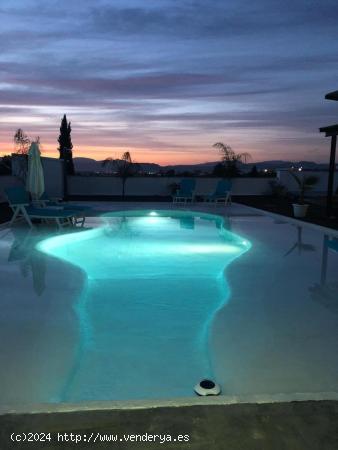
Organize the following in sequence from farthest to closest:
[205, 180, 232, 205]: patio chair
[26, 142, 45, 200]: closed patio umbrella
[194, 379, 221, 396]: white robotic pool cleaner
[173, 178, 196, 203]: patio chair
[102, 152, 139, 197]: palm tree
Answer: [102, 152, 139, 197]: palm tree, [173, 178, 196, 203]: patio chair, [205, 180, 232, 205]: patio chair, [26, 142, 45, 200]: closed patio umbrella, [194, 379, 221, 396]: white robotic pool cleaner

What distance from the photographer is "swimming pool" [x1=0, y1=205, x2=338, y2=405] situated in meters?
2.58

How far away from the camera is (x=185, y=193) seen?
14.9 metres

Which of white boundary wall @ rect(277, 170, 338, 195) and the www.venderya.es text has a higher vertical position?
white boundary wall @ rect(277, 170, 338, 195)

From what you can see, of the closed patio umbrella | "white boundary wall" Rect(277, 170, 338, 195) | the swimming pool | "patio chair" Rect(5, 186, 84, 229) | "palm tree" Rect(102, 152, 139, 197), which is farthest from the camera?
"palm tree" Rect(102, 152, 139, 197)

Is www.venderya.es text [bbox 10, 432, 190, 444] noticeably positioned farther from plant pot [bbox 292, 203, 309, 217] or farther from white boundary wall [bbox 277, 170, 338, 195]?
white boundary wall [bbox 277, 170, 338, 195]

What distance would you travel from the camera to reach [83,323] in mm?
3574

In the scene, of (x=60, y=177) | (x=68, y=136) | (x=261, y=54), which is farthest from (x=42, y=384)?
(x=68, y=136)

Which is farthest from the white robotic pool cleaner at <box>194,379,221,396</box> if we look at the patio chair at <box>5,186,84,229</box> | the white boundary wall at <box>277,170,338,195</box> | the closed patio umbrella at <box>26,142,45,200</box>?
Result: the white boundary wall at <box>277,170,338,195</box>

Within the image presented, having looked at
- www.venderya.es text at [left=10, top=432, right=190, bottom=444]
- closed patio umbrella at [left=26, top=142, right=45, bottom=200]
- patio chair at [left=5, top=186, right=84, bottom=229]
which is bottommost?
www.venderya.es text at [left=10, top=432, right=190, bottom=444]

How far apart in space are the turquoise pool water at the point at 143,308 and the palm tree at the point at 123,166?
9192 mm

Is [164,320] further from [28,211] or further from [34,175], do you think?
[34,175]

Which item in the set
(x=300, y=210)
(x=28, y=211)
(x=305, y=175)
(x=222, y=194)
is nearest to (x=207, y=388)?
(x=28, y=211)

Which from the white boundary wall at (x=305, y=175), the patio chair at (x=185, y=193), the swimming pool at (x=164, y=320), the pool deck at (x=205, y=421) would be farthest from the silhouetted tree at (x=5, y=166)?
the pool deck at (x=205, y=421)

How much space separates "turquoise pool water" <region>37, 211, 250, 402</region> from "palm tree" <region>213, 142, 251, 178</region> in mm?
10105
